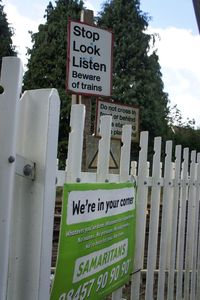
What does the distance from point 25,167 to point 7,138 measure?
0.54 feet

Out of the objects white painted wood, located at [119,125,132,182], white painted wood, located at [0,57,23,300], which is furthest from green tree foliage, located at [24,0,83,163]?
white painted wood, located at [0,57,23,300]

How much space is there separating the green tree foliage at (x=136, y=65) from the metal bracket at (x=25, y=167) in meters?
25.6

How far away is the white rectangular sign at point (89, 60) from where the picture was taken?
387cm

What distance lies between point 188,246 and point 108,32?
87.9 inches

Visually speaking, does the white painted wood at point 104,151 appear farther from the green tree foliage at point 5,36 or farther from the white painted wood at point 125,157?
the green tree foliage at point 5,36

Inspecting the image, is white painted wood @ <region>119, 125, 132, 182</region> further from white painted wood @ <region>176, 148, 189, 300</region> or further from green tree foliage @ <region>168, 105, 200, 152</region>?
green tree foliage @ <region>168, 105, 200, 152</region>

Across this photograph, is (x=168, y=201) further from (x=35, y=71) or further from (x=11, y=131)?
(x=35, y=71)

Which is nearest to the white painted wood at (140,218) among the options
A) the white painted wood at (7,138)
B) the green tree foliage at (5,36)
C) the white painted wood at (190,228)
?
the white painted wood at (190,228)

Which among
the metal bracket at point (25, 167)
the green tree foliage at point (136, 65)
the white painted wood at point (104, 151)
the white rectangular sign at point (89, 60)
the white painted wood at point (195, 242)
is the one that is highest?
the green tree foliage at point (136, 65)

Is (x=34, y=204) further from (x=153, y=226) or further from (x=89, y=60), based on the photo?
(x=89, y=60)

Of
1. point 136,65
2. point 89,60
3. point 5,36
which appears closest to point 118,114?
point 89,60

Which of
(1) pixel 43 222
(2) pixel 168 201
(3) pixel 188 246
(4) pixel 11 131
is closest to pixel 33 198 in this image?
(1) pixel 43 222

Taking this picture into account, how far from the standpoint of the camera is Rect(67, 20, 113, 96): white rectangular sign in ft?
12.7

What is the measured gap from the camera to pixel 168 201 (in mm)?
4102
